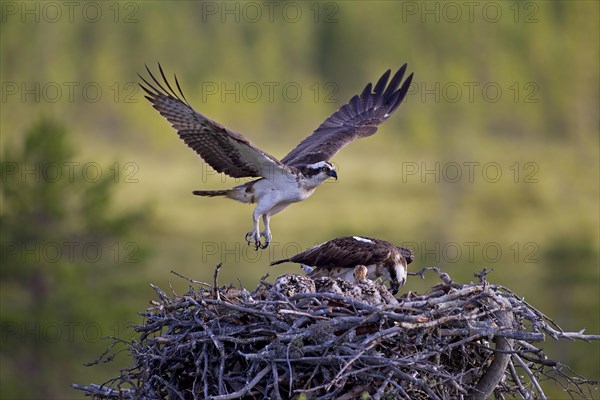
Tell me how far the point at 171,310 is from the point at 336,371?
153 centimetres

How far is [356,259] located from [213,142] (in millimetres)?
2012

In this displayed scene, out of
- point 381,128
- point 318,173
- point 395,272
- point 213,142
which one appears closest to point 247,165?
point 213,142

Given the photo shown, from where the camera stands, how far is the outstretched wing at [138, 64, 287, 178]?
10.8m

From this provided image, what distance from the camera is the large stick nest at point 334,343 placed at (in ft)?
27.0

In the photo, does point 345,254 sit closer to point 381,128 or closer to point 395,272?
point 395,272

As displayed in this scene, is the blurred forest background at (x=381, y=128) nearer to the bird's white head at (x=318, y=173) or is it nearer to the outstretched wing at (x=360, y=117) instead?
the outstretched wing at (x=360, y=117)

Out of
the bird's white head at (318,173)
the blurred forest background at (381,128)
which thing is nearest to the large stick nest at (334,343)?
the bird's white head at (318,173)

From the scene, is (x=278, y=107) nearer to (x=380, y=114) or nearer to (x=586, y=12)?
(x=586, y=12)

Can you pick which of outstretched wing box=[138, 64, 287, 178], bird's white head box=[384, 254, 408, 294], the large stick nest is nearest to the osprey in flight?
outstretched wing box=[138, 64, 287, 178]

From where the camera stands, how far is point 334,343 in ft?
27.0

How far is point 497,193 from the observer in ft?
233

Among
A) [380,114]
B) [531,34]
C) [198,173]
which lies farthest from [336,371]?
[531,34]

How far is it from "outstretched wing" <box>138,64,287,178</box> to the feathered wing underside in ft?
3.65

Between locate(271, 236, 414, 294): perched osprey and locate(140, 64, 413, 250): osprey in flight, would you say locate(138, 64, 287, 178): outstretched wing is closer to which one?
locate(140, 64, 413, 250): osprey in flight
